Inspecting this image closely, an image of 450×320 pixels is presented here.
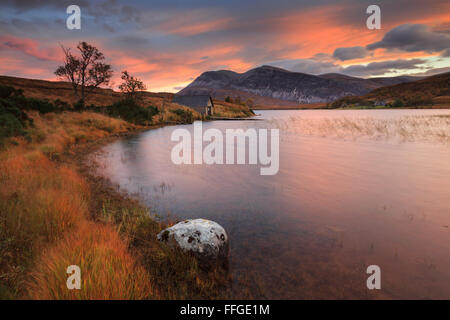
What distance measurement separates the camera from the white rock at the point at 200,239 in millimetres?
4383

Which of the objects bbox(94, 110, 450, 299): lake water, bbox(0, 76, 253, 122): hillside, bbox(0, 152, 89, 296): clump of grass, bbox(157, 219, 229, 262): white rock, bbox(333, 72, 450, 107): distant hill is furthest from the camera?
bbox(333, 72, 450, 107): distant hill

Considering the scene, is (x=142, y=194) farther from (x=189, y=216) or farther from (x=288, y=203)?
(x=288, y=203)

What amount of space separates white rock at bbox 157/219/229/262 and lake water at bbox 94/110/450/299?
1.51 ft

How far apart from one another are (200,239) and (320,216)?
13.6 feet

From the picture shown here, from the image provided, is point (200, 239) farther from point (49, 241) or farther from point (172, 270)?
point (49, 241)

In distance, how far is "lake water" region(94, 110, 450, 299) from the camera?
4.11 metres

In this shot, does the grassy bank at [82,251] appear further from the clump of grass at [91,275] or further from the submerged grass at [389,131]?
the submerged grass at [389,131]

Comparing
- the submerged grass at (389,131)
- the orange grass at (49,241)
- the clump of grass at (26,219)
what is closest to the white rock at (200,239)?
the orange grass at (49,241)

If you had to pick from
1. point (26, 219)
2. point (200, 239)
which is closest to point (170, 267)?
point (200, 239)

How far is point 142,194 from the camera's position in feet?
28.5

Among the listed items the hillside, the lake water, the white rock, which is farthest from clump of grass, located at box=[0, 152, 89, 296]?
the hillside

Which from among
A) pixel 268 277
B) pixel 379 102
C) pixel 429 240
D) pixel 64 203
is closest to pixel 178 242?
pixel 268 277

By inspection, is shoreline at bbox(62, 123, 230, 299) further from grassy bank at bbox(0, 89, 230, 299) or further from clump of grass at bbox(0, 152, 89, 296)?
clump of grass at bbox(0, 152, 89, 296)

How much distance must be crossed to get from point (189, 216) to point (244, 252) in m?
2.47
